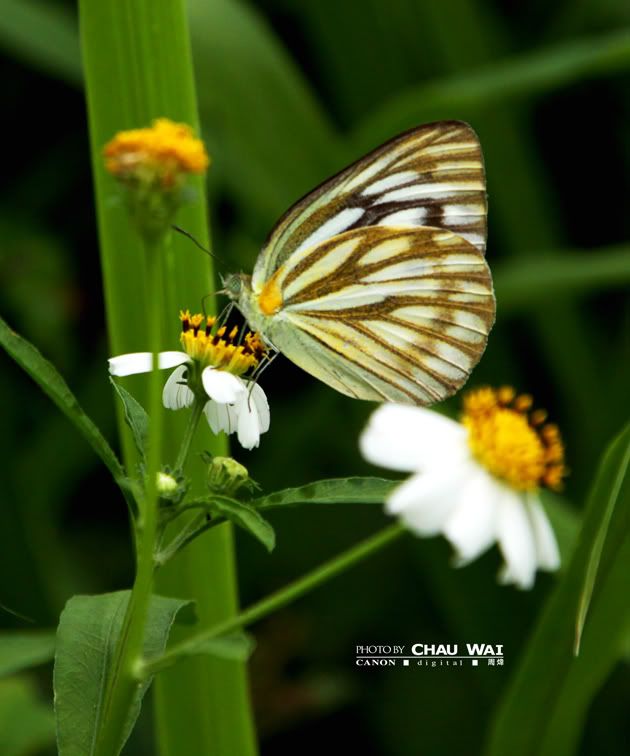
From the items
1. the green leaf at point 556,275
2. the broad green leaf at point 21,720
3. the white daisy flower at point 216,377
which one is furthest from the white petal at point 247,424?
the green leaf at point 556,275

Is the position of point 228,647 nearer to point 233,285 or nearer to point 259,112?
point 233,285

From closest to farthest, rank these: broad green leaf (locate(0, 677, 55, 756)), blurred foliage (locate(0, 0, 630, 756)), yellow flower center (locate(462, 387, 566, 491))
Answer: yellow flower center (locate(462, 387, 566, 491))
broad green leaf (locate(0, 677, 55, 756))
blurred foliage (locate(0, 0, 630, 756))

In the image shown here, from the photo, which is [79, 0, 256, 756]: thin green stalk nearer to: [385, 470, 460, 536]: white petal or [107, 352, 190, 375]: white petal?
[107, 352, 190, 375]: white petal

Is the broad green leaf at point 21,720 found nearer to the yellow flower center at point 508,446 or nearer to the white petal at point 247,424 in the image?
the white petal at point 247,424

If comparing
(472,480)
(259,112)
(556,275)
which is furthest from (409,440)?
(259,112)

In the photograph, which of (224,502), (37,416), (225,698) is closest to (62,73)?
(37,416)

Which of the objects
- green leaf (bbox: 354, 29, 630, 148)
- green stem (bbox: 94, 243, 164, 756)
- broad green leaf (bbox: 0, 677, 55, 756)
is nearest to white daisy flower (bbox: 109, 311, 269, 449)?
green stem (bbox: 94, 243, 164, 756)
